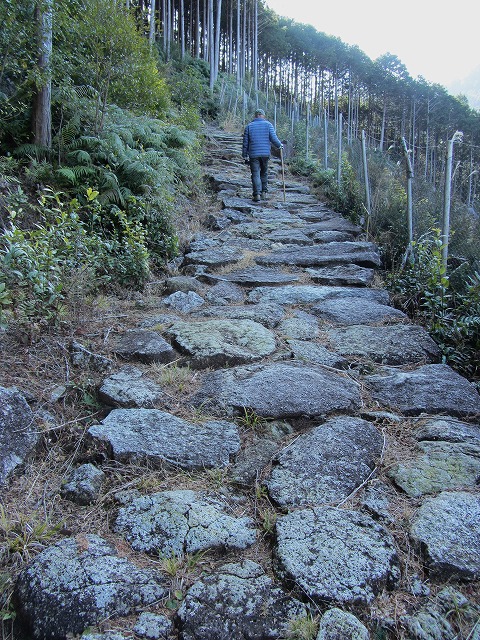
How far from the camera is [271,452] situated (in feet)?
6.38

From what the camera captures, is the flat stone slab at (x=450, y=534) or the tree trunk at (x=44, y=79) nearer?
the flat stone slab at (x=450, y=534)

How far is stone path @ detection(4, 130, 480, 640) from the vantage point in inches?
48.6

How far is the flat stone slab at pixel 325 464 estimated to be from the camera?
1.68 m

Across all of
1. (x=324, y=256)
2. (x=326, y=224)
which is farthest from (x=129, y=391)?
(x=326, y=224)

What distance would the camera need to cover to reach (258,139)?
8195 millimetres

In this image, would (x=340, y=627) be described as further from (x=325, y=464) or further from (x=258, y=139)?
(x=258, y=139)

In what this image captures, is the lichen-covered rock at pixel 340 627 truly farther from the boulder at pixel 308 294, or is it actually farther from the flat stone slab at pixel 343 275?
the flat stone slab at pixel 343 275

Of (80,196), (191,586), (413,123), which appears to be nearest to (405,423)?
(191,586)

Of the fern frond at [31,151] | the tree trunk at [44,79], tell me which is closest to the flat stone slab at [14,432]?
the fern frond at [31,151]

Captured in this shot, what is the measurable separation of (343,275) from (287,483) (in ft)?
10.7

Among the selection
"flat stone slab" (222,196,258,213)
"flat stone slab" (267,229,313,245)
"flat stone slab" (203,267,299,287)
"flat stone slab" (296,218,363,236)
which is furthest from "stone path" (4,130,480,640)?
"flat stone slab" (222,196,258,213)

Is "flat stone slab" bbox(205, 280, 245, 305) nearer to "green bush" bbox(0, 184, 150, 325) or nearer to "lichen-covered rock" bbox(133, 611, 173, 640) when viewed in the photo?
"green bush" bbox(0, 184, 150, 325)

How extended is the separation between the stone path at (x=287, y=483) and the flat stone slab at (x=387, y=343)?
0.05 ft

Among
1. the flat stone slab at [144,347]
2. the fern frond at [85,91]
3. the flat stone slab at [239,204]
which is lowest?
the flat stone slab at [144,347]
